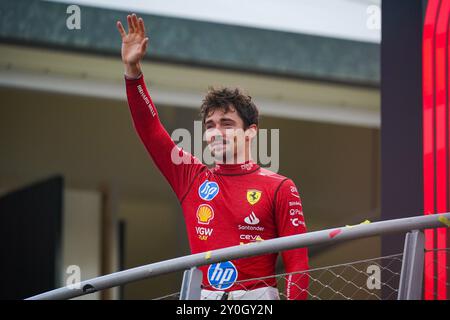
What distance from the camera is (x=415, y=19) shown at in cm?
589

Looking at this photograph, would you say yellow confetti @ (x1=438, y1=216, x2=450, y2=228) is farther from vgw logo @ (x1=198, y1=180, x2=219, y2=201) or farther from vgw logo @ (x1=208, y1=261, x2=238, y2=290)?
vgw logo @ (x1=198, y1=180, x2=219, y2=201)

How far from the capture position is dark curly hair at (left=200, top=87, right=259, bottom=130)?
4.32m

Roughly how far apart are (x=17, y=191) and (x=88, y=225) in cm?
125

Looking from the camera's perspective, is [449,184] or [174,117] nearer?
[449,184]

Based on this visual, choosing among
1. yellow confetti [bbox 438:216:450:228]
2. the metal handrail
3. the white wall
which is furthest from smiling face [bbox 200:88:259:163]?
the white wall

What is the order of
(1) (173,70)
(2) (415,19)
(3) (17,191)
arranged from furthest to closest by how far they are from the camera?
(3) (17,191) → (1) (173,70) → (2) (415,19)

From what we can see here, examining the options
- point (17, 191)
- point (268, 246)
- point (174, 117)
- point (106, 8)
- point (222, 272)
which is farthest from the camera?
point (174, 117)

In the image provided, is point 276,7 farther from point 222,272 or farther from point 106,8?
point 222,272

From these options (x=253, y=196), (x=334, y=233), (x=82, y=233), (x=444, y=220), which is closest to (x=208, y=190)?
(x=253, y=196)

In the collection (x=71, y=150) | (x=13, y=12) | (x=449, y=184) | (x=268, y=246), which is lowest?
(x=268, y=246)

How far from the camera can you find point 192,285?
3.60m
